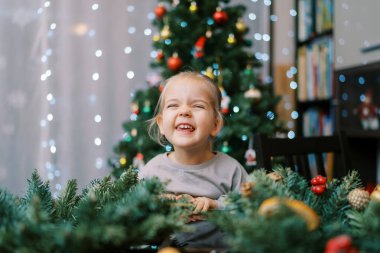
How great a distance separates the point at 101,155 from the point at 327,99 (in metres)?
1.52

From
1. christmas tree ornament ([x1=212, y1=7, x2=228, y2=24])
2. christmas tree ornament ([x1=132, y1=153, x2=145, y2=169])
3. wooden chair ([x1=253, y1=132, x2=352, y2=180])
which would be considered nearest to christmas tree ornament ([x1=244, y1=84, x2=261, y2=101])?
Answer: christmas tree ornament ([x1=212, y1=7, x2=228, y2=24])

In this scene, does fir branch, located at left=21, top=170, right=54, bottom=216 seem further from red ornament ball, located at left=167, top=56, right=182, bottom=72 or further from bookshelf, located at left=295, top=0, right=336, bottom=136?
bookshelf, located at left=295, top=0, right=336, bottom=136

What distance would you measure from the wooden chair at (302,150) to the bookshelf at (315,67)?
146 cm

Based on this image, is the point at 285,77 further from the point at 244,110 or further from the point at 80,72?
the point at 80,72

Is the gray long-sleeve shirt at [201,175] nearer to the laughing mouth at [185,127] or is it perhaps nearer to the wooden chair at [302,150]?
the laughing mouth at [185,127]

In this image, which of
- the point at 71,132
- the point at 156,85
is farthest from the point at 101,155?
the point at 156,85

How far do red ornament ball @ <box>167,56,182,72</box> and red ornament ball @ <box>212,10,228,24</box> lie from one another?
33 centimetres

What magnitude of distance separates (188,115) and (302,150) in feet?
1.82

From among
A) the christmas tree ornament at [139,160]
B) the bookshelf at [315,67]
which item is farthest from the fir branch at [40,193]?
the bookshelf at [315,67]

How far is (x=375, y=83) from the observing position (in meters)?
2.37

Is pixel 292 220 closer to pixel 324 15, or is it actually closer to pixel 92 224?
pixel 92 224

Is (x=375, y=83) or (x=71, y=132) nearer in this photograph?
(x=375, y=83)

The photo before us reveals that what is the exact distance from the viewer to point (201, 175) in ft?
3.53

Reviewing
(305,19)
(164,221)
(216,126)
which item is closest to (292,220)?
(164,221)
